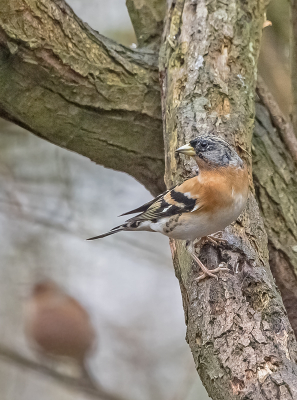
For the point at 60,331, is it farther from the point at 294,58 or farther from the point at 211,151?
the point at 294,58

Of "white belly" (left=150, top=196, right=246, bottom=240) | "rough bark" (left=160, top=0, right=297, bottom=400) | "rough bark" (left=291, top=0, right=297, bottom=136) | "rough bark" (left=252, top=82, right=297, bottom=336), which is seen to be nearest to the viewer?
"rough bark" (left=160, top=0, right=297, bottom=400)

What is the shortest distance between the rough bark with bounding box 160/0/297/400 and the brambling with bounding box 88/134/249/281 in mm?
129

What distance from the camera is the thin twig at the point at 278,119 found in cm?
321

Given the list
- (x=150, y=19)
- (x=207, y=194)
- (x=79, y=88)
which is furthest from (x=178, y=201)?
(x=150, y=19)

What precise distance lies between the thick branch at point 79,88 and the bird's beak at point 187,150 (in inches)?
32.4

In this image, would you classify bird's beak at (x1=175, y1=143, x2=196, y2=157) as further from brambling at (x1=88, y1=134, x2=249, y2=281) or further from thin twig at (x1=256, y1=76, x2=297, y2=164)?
thin twig at (x1=256, y1=76, x2=297, y2=164)

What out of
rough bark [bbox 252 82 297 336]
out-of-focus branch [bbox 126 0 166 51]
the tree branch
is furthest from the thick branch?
the tree branch

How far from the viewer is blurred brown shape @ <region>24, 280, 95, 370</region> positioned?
2.77 meters

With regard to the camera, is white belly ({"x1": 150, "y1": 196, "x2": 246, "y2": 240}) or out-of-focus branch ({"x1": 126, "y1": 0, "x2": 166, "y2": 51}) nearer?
white belly ({"x1": 150, "y1": 196, "x2": 246, "y2": 240})

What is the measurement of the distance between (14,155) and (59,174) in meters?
0.59

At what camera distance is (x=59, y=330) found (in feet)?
9.48

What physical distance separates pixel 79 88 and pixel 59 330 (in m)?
1.70

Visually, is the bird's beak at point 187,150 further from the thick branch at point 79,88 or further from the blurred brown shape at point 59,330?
the blurred brown shape at point 59,330

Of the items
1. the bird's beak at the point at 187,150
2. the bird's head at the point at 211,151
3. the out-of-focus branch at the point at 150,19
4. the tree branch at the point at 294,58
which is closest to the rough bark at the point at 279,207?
the tree branch at the point at 294,58
